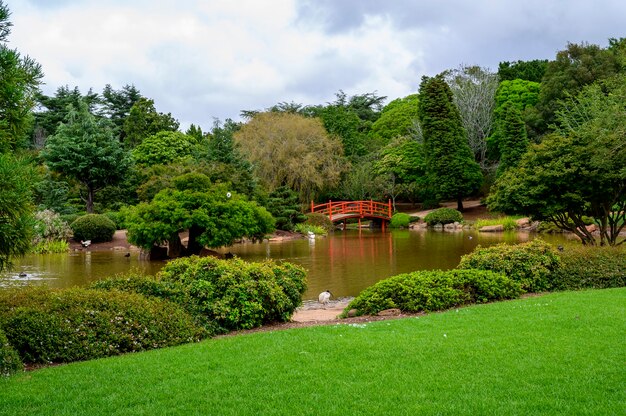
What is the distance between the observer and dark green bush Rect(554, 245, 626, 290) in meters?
11.0

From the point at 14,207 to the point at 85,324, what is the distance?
201 cm

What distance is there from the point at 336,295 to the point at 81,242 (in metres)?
16.4

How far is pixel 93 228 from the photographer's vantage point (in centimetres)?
2550

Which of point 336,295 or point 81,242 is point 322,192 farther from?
point 336,295

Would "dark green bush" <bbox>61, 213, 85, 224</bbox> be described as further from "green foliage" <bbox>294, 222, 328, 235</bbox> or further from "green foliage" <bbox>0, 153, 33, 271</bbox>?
"green foliage" <bbox>0, 153, 33, 271</bbox>

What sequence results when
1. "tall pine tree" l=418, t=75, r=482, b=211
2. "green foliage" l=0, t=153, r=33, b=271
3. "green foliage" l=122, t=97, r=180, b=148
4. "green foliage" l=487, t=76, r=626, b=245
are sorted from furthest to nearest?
"green foliage" l=122, t=97, r=180, b=148 < "tall pine tree" l=418, t=75, r=482, b=211 < "green foliage" l=487, t=76, r=626, b=245 < "green foliage" l=0, t=153, r=33, b=271

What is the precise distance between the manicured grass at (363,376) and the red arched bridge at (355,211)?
30.5m

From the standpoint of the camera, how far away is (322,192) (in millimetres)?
42312

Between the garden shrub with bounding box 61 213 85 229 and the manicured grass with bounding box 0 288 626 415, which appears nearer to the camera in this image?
the manicured grass with bounding box 0 288 626 415

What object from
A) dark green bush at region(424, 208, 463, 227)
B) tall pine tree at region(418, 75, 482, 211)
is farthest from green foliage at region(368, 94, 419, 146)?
dark green bush at region(424, 208, 463, 227)

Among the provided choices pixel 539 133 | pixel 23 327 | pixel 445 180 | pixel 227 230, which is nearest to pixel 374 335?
pixel 23 327

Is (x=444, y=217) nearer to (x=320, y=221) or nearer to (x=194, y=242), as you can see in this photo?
(x=320, y=221)

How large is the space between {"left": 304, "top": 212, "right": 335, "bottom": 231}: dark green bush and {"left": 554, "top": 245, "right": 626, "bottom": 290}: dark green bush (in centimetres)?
2386

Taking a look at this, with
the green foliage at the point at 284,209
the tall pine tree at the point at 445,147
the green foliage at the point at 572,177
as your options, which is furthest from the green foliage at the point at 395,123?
the green foliage at the point at 572,177
